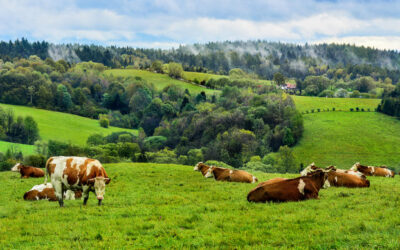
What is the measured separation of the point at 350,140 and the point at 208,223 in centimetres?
9647

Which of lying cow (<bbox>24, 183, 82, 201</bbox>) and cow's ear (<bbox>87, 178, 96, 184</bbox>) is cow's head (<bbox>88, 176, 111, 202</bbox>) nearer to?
cow's ear (<bbox>87, 178, 96, 184</bbox>)

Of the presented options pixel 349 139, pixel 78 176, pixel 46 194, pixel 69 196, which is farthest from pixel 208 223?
pixel 349 139

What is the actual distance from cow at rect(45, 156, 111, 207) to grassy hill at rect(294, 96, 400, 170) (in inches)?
3052

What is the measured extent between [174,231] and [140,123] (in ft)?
448

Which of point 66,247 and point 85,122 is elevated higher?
point 66,247

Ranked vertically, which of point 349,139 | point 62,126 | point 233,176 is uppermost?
point 233,176

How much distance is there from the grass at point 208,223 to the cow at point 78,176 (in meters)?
0.96

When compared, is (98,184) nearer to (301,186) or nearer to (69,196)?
(69,196)

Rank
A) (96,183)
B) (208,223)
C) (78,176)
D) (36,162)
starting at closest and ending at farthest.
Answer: (208,223) < (96,183) < (78,176) < (36,162)

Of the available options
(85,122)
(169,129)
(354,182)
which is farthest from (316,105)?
(354,182)

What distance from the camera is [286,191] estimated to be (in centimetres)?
1383

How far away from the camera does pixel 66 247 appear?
8781 mm

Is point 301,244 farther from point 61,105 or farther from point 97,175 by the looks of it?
point 61,105

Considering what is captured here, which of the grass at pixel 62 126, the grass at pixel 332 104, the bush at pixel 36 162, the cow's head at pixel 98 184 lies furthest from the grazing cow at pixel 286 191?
the grass at pixel 332 104
